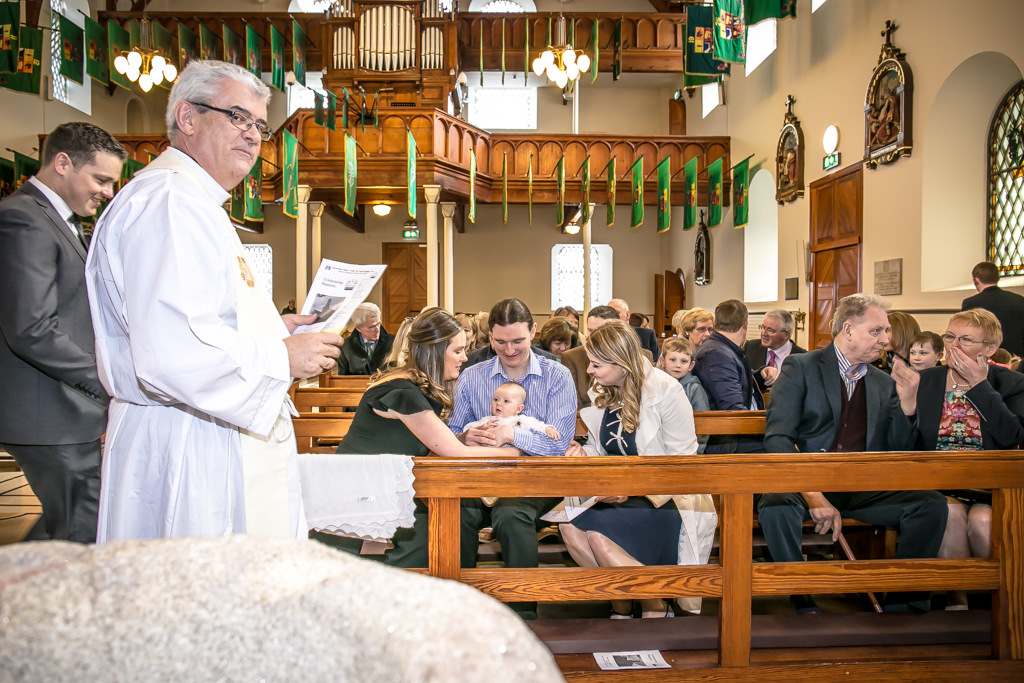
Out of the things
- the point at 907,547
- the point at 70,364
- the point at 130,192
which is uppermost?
the point at 130,192

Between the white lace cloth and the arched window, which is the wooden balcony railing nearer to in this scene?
the arched window

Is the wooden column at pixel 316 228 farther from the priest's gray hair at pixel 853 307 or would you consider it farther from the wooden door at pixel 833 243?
the priest's gray hair at pixel 853 307

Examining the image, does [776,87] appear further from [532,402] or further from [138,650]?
[138,650]

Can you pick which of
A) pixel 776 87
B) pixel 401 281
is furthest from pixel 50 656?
pixel 401 281

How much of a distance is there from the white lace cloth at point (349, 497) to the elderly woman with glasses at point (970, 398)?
8.65 ft

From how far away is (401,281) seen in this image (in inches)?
695

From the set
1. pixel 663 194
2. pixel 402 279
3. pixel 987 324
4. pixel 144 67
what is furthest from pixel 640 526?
pixel 402 279

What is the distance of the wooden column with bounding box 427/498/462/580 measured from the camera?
7.29ft

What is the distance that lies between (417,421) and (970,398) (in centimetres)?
261

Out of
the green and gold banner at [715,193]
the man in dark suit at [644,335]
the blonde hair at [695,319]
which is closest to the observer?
the blonde hair at [695,319]

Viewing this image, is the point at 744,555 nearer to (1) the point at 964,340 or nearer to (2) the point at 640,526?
(2) the point at 640,526

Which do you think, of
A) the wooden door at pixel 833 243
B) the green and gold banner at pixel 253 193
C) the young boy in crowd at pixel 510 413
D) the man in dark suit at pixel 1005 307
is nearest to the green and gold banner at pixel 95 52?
the green and gold banner at pixel 253 193

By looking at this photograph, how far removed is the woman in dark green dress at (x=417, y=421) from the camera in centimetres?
295

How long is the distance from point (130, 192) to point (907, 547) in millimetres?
3179
